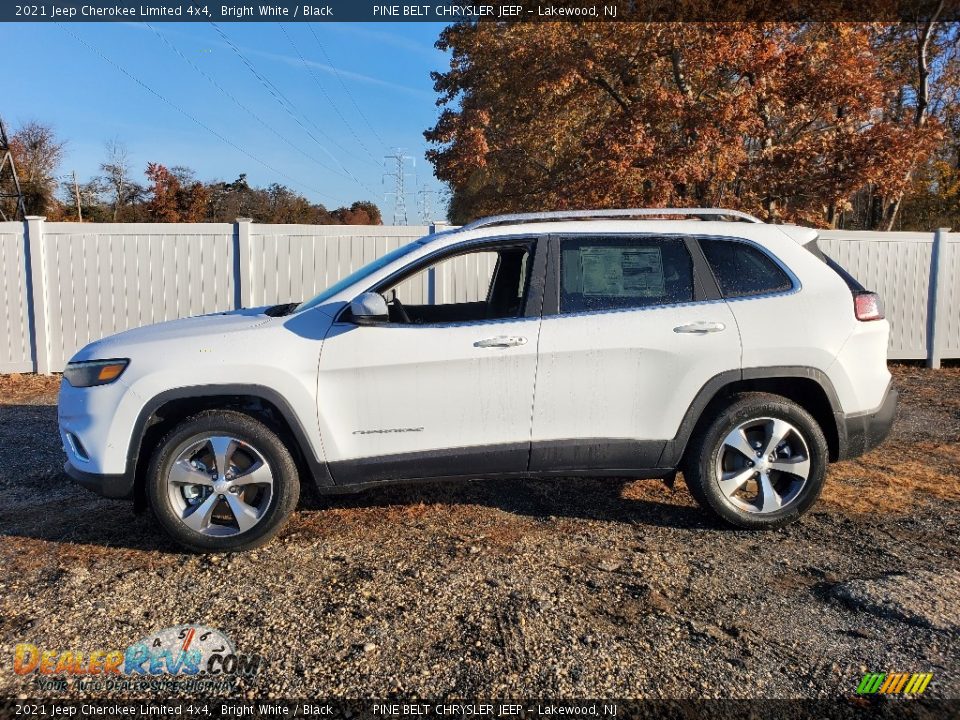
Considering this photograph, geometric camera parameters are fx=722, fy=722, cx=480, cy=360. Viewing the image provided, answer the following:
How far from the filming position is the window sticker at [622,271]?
420 centimetres

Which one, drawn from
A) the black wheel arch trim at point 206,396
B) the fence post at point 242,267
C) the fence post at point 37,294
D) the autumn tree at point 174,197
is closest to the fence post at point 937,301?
the fence post at point 242,267

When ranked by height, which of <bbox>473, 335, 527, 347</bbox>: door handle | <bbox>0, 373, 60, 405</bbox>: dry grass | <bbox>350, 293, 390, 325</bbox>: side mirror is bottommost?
<bbox>0, 373, 60, 405</bbox>: dry grass

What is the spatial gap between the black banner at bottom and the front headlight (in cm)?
172

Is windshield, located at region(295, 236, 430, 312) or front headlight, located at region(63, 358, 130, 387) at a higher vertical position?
windshield, located at region(295, 236, 430, 312)

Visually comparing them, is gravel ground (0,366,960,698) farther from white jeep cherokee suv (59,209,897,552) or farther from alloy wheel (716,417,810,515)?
white jeep cherokee suv (59,209,897,552)

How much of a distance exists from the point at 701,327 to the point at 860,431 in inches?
44.9

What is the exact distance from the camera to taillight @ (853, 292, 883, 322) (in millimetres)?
4242

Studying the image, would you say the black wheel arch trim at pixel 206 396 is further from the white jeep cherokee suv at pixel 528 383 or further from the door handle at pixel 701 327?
the door handle at pixel 701 327

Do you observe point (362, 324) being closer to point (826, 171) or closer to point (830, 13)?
point (826, 171)

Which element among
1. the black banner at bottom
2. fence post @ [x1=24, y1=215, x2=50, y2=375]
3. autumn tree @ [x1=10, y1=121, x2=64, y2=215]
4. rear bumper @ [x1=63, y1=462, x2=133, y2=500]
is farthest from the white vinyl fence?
autumn tree @ [x1=10, y1=121, x2=64, y2=215]

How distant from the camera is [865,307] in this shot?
4266 millimetres

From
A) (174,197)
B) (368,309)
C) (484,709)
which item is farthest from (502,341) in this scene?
(174,197)

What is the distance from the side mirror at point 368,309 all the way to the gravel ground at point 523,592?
127cm

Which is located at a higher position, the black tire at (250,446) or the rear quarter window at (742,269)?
the rear quarter window at (742,269)
